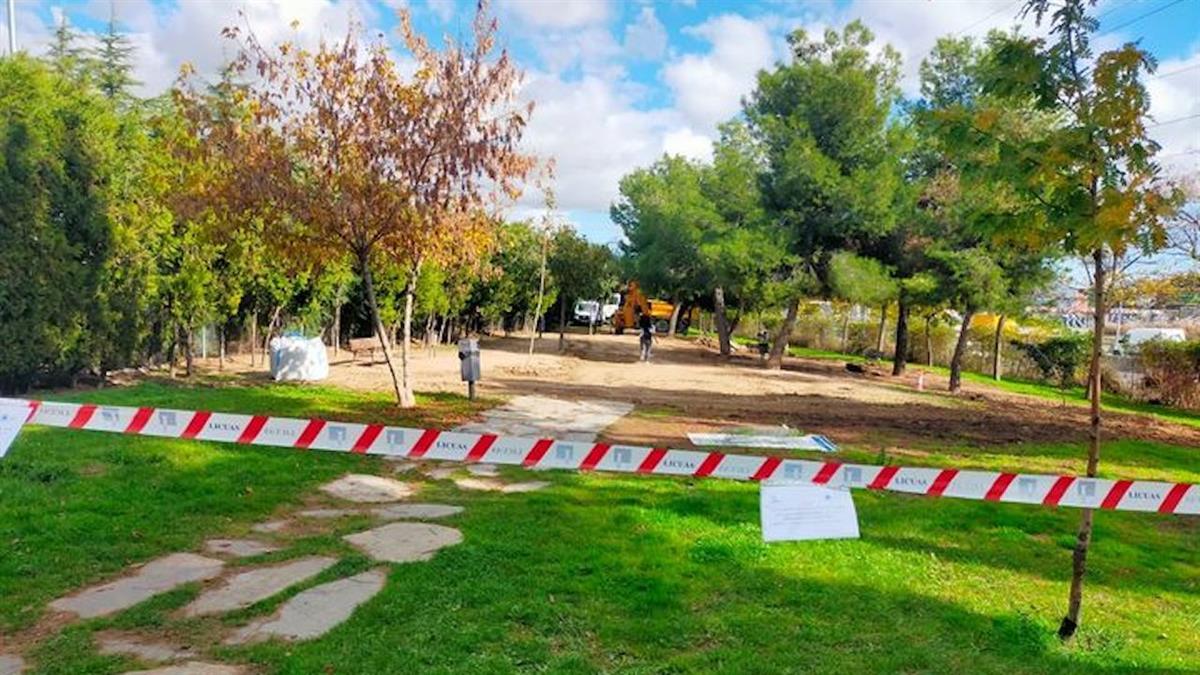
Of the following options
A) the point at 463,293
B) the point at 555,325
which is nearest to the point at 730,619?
the point at 463,293

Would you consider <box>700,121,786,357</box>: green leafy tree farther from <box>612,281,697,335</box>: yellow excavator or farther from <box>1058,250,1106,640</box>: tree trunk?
<box>1058,250,1106,640</box>: tree trunk

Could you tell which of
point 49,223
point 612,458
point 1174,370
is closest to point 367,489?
point 612,458

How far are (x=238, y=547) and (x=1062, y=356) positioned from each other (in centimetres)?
2954

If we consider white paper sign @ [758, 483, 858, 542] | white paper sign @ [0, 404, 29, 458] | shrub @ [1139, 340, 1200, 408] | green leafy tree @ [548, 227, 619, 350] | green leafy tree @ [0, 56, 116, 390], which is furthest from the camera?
→ green leafy tree @ [548, 227, 619, 350]

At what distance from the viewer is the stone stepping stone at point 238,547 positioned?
5.17m

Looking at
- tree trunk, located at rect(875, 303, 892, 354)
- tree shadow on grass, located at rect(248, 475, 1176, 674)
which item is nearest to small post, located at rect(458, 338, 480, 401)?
tree shadow on grass, located at rect(248, 475, 1176, 674)

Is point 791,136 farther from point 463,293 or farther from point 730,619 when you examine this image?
point 730,619

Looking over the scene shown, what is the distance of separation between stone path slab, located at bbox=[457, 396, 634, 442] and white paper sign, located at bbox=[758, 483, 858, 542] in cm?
505

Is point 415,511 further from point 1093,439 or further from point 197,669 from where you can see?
point 1093,439

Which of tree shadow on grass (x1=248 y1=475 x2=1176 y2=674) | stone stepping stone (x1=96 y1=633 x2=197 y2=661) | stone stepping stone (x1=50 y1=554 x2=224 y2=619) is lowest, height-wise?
stone stepping stone (x1=50 y1=554 x2=224 y2=619)

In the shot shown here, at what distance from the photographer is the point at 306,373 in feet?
51.0

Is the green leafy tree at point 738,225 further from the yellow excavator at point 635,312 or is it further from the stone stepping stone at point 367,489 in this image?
the stone stepping stone at point 367,489

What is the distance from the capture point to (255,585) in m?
4.56

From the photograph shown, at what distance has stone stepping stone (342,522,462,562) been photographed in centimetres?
515
